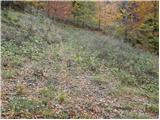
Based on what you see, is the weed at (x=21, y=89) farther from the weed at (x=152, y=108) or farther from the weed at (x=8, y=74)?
the weed at (x=152, y=108)

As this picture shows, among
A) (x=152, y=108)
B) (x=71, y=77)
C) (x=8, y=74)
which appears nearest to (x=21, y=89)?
(x=8, y=74)

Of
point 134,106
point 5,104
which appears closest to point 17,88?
point 5,104

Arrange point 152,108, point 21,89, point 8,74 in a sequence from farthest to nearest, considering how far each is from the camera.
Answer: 1. point 8,74
2. point 152,108
3. point 21,89

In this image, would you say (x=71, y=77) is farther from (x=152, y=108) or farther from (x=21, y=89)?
(x=152, y=108)

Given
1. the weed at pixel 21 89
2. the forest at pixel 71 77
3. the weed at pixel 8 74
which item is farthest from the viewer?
the weed at pixel 8 74

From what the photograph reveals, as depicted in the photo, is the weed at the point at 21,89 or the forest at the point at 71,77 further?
the weed at the point at 21,89

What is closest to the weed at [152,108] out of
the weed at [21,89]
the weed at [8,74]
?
the weed at [21,89]

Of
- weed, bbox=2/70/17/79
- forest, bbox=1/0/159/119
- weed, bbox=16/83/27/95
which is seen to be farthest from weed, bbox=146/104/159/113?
weed, bbox=2/70/17/79

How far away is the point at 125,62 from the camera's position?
919 inches

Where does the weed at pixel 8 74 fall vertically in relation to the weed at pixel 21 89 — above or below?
above

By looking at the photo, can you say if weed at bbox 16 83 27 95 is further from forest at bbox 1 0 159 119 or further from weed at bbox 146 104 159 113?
weed at bbox 146 104 159 113

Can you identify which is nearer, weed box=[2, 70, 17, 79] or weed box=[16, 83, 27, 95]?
weed box=[16, 83, 27, 95]

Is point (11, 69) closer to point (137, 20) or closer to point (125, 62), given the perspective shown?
point (125, 62)

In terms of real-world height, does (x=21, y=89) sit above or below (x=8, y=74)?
below
